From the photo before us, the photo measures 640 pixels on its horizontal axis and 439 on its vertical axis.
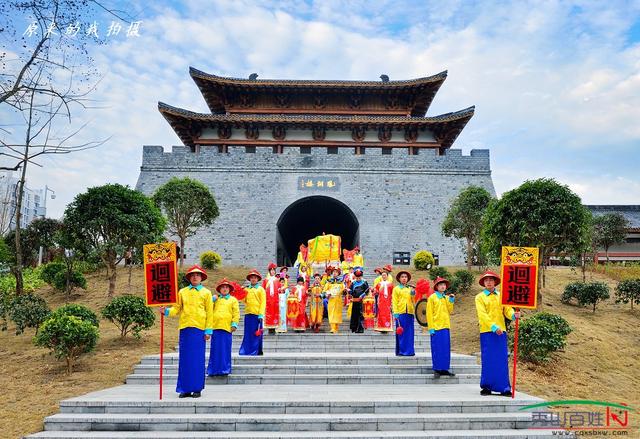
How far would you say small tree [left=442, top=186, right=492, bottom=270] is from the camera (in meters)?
15.6

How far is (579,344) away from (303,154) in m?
14.3

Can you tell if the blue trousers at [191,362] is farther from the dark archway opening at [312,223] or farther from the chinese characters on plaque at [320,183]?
the chinese characters on plaque at [320,183]

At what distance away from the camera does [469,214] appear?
1583 centimetres

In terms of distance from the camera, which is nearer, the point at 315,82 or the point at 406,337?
the point at 406,337

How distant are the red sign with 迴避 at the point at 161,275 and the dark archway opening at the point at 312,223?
14496 mm

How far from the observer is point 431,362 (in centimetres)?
764

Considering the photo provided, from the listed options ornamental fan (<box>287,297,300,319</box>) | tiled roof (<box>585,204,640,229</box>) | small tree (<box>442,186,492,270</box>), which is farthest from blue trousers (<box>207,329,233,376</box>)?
tiled roof (<box>585,204,640,229</box>)

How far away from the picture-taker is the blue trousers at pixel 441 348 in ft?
22.6

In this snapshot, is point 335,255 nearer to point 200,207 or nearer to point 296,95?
point 200,207

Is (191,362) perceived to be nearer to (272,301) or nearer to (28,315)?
(272,301)

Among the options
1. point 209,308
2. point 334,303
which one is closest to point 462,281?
point 334,303

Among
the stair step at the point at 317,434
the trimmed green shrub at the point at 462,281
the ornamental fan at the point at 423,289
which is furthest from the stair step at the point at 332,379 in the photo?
the trimmed green shrub at the point at 462,281

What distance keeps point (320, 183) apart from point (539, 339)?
1407 centimetres

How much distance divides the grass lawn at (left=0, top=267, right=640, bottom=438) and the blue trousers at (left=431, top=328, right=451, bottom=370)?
1.18m
